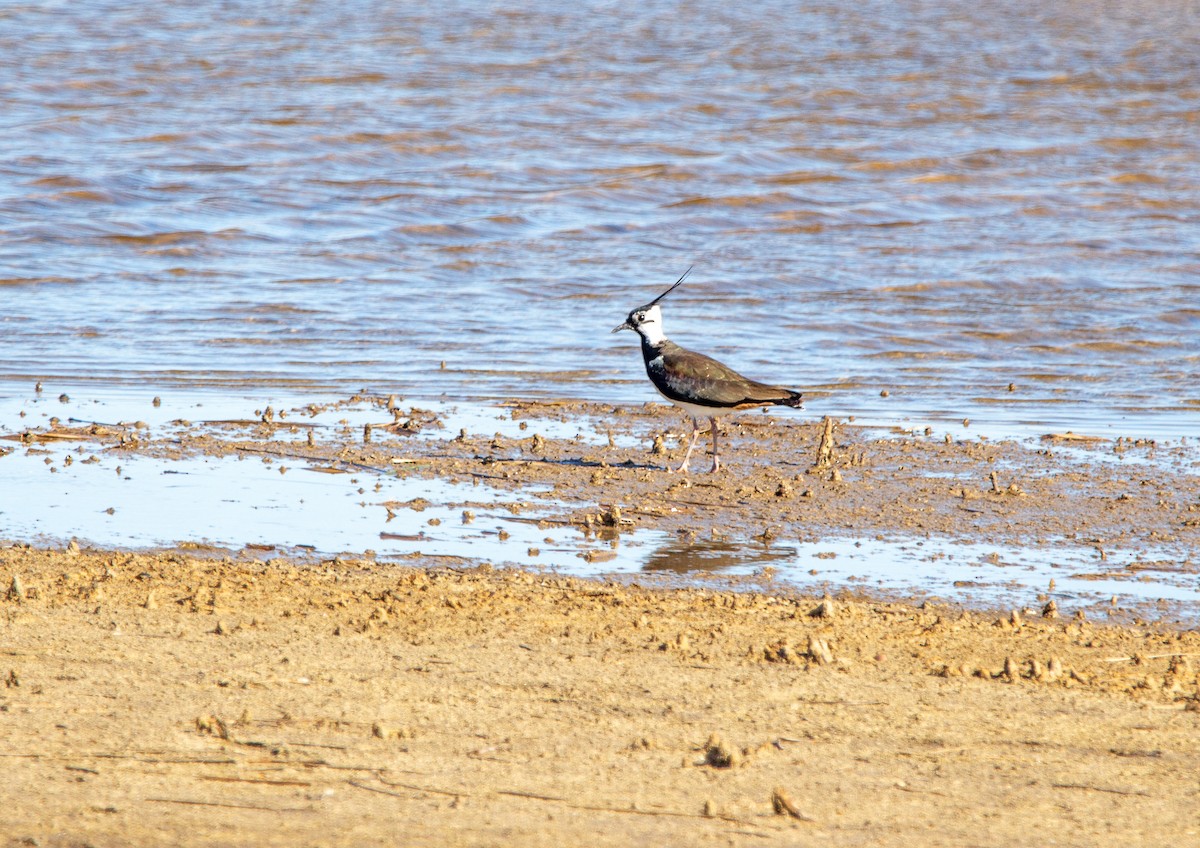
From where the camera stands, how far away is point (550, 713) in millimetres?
4184

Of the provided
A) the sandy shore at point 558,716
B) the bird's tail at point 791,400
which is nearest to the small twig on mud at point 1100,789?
the sandy shore at point 558,716

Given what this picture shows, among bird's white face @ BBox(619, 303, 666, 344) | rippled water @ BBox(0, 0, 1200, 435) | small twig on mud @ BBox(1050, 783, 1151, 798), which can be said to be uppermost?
small twig on mud @ BBox(1050, 783, 1151, 798)

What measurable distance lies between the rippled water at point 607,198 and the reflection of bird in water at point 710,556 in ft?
11.7

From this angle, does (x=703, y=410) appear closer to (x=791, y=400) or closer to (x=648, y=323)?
(x=791, y=400)

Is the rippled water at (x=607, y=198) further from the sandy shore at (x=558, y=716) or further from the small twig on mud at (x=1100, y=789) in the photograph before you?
the small twig on mud at (x=1100, y=789)

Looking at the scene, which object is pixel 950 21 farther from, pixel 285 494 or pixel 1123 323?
pixel 285 494

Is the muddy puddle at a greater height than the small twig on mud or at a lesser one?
lesser

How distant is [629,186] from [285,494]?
11635mm

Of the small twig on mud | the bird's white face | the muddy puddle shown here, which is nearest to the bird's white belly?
the muddy puddle

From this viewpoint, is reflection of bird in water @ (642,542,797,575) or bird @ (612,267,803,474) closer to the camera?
reflection of bird in water @ (642,542,797,575)

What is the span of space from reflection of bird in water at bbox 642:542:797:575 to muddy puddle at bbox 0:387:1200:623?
0.02 metres

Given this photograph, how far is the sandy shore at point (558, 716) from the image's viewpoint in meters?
3.54

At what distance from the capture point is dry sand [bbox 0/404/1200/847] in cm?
354

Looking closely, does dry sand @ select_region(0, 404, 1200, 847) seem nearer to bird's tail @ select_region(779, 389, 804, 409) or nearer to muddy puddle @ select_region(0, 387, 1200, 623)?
muddy puddle @ select_region(0, 387, 1200, 623)
